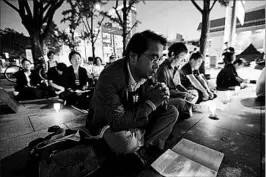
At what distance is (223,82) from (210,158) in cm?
544

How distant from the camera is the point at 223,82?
6.28 meters

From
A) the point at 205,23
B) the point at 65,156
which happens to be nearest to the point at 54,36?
the point at 205,23

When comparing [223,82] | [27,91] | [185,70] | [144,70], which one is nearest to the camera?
[144,70]

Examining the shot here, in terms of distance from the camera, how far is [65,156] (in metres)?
1.45

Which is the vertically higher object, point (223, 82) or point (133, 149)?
point (223, 82)

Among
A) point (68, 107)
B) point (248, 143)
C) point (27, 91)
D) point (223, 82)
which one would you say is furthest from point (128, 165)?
point (223, 82)

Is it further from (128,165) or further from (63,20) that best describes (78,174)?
(63,20)

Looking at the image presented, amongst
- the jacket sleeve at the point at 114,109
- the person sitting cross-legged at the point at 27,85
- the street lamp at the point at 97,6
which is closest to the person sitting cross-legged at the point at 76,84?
the person sitting cross-legged at the point at 27,85

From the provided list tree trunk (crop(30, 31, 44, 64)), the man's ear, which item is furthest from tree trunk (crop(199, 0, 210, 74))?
tree trunk (crop(30, 31, 44, 64))

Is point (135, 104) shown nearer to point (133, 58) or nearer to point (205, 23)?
point (133, 58)

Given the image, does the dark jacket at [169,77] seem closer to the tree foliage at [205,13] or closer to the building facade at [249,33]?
the tree foliage at [205,13]

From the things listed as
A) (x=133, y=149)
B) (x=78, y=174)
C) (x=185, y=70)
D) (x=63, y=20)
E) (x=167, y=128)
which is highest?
(x=63, y=20)

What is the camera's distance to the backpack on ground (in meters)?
1.38

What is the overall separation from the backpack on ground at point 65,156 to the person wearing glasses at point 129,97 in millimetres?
183
